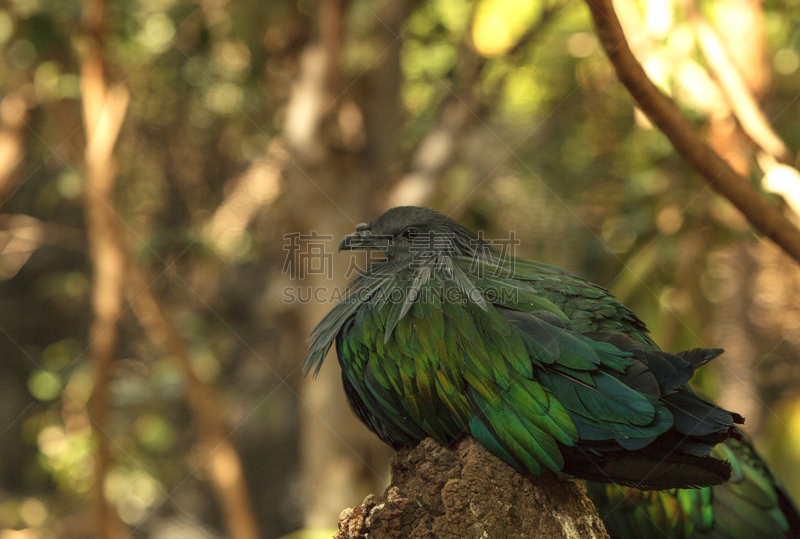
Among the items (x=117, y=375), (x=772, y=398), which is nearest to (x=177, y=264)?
(x=117, y=375)

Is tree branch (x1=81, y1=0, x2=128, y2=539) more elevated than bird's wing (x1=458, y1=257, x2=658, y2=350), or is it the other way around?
tree branch (x1=81, y1=0, x2=128, y2=539)

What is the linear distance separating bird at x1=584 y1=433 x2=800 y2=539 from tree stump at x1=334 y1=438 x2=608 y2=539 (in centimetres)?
57

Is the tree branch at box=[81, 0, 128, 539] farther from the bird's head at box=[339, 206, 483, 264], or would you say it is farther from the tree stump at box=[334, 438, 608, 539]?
the tree stump at box=[334, 438, 608, 539]

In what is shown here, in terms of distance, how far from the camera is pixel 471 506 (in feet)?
6.55

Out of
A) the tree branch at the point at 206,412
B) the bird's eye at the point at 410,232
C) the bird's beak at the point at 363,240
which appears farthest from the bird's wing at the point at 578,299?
the tree branch at the point at 206,412

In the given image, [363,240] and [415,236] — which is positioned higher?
[363,240]

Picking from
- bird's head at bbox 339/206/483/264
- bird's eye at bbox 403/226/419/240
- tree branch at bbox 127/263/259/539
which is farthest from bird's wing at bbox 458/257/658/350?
tree branch at bbox 127/263/259/539

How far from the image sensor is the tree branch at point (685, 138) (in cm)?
236

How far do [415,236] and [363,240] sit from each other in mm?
249

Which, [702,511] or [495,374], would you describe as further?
[702,511]

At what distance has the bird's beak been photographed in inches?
115

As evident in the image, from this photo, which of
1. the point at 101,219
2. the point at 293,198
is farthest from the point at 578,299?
the point at 101,219

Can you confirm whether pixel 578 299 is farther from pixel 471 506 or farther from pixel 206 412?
pixel 206 412

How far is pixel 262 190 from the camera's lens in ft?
25.7
